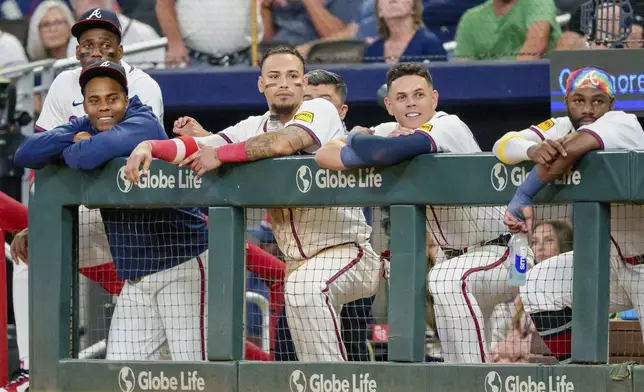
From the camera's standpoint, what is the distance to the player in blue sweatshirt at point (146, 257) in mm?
5223

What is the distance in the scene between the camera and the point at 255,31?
30.1ft

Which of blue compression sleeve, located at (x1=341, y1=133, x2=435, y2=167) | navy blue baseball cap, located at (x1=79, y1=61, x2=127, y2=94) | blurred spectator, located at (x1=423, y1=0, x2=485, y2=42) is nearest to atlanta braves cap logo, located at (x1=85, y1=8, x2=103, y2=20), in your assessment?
navy blue baseball cap, located at (x1=79, y1=61, x2=127, y2=94)

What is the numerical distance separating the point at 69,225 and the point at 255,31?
434 cm

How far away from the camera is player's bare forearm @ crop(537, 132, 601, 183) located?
4.34m

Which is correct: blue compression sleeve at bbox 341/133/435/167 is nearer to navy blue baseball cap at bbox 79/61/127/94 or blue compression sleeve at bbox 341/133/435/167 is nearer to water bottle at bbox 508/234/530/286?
water bottle at bbox 508/234/530/286

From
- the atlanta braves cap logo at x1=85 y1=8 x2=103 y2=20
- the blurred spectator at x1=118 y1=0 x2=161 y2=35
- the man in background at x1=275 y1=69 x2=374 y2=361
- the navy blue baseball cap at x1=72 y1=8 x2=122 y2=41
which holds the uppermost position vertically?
the blurred spectator at x1=118 y1=0 x2=161 y2=35

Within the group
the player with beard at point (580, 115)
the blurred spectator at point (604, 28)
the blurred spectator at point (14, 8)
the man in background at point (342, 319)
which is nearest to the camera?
the player with beard at point (580, 115)

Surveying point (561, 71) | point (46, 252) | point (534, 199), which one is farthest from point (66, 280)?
point (561, 71)

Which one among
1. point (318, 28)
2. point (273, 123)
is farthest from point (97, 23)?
point (318, 28)

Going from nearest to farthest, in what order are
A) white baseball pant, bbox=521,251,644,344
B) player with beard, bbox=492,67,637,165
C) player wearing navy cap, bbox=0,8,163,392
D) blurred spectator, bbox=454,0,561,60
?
player with beard, bbox=492,67,637,165 → white baseball pant, bbox=521,251,644,344 → player wearing navy cap, bbox=0,8,163,392 → blurred spectator, bbox=454,0,561,60

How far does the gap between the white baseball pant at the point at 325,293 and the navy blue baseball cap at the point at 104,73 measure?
3.73 ft

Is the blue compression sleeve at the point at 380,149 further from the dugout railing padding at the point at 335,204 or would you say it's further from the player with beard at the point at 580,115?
the player with beard at the point at 580,115

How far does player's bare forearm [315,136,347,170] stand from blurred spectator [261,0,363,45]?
496 centimetres

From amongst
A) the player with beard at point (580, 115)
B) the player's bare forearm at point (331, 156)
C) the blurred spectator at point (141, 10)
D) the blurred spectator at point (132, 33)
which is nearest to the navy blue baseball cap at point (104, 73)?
→ the player's bare forearm at point (331, 156)
